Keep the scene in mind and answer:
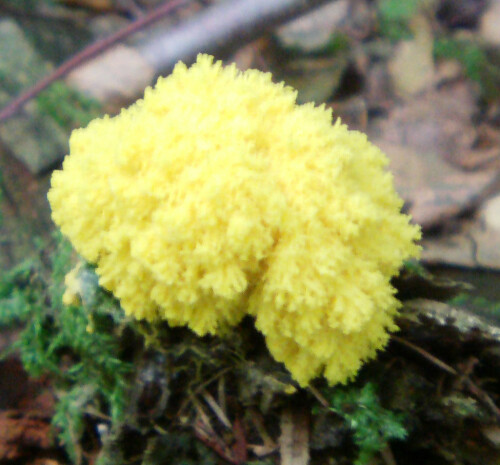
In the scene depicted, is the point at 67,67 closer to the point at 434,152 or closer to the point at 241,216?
the point at 241,216

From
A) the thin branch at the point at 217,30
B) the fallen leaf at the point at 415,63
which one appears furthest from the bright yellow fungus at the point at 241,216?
the fallen leaf at the point at 415,63

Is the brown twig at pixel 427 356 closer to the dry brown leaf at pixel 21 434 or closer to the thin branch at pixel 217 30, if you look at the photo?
the dry brown leaf at pixel 21 434

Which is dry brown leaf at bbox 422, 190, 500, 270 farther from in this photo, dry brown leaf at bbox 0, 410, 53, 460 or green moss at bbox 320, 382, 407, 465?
dry brown leaf at bbox 0, 410, 53, 460

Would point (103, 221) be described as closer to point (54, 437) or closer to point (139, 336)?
point (139, 336)

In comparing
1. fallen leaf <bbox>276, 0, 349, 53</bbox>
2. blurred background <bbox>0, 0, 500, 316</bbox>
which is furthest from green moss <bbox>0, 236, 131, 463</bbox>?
fallen leaf <bbox>276, 0, 349, 53</bbox>

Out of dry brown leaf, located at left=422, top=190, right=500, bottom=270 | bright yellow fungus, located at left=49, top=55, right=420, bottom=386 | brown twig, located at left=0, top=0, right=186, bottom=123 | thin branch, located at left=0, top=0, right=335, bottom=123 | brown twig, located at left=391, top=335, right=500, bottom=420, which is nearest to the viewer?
bright yellow fungus, located at left=49, top=55, right=420, bottom=386

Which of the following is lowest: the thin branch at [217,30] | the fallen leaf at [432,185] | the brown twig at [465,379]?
the brown twig at [465,379]

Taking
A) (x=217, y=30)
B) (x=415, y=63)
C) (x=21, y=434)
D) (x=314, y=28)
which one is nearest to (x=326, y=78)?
(x=314, y=28)

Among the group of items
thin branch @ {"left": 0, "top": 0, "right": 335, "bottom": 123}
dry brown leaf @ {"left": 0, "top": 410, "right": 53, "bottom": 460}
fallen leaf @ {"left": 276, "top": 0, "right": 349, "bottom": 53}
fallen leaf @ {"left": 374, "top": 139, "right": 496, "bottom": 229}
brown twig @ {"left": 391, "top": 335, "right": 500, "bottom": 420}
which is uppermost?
fallen leaf @ {"left": 276, "top": 0, "right": 349, "bottom": 53}

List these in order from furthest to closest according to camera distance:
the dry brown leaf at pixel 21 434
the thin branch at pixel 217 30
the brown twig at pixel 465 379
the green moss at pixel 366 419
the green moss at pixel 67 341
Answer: the thin branch at pixel 217 30 → the dry brown leaf at pixel 21 434 → the green moss at pixel 67 341 → the brown twig at pixel 465 379 → the green moss at pixel 366 419

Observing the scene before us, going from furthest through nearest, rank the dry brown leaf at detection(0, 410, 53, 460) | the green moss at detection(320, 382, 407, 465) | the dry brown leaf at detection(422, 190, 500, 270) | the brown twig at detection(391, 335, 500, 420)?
the dry brown leaf at detection(422, 190, 500, 270)
the dry brown leaf at detection(0, 410, 53, 460)
the brown twig at detection(391, 335, 500, 420)
the green moss at detection(320, 382, 407, 465)
